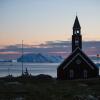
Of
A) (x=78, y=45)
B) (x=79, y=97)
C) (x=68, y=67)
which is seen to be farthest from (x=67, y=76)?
(x=79, y=97)

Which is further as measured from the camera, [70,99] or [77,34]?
[77,34]

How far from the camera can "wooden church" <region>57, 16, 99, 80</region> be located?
64750 mm

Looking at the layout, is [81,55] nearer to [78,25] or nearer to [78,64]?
[78,64]

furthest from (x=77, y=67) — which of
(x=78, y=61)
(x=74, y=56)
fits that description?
(x=74, y=56)

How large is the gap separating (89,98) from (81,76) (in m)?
33.4

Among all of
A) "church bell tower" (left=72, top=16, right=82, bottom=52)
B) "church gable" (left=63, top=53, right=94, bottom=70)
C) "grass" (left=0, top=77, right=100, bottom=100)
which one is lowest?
"grass" (left=0, top=77, right=100, bottom=100)

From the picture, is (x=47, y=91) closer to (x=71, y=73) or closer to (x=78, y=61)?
(x=78, y=61)

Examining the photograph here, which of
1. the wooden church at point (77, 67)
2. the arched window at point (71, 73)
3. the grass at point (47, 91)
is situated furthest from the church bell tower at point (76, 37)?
the grass at point (47, 91)

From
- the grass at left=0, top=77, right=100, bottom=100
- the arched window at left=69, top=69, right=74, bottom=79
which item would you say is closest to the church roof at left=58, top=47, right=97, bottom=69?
the arched window at left=69, top=69, right=74, bottom=79

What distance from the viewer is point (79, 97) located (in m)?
33.2

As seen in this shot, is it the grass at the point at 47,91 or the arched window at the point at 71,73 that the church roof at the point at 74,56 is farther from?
the grass at the point at 47,91

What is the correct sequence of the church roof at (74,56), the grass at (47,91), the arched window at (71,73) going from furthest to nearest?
the arched window at (71,73) < the church roof at (74,56) < the grass at (47,91)

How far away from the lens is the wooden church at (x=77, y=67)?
2549 inches

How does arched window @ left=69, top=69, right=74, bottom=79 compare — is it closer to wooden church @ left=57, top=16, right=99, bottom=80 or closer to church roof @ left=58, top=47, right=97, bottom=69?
wooden church @ left=57, top=16, right=99, bottom=80
